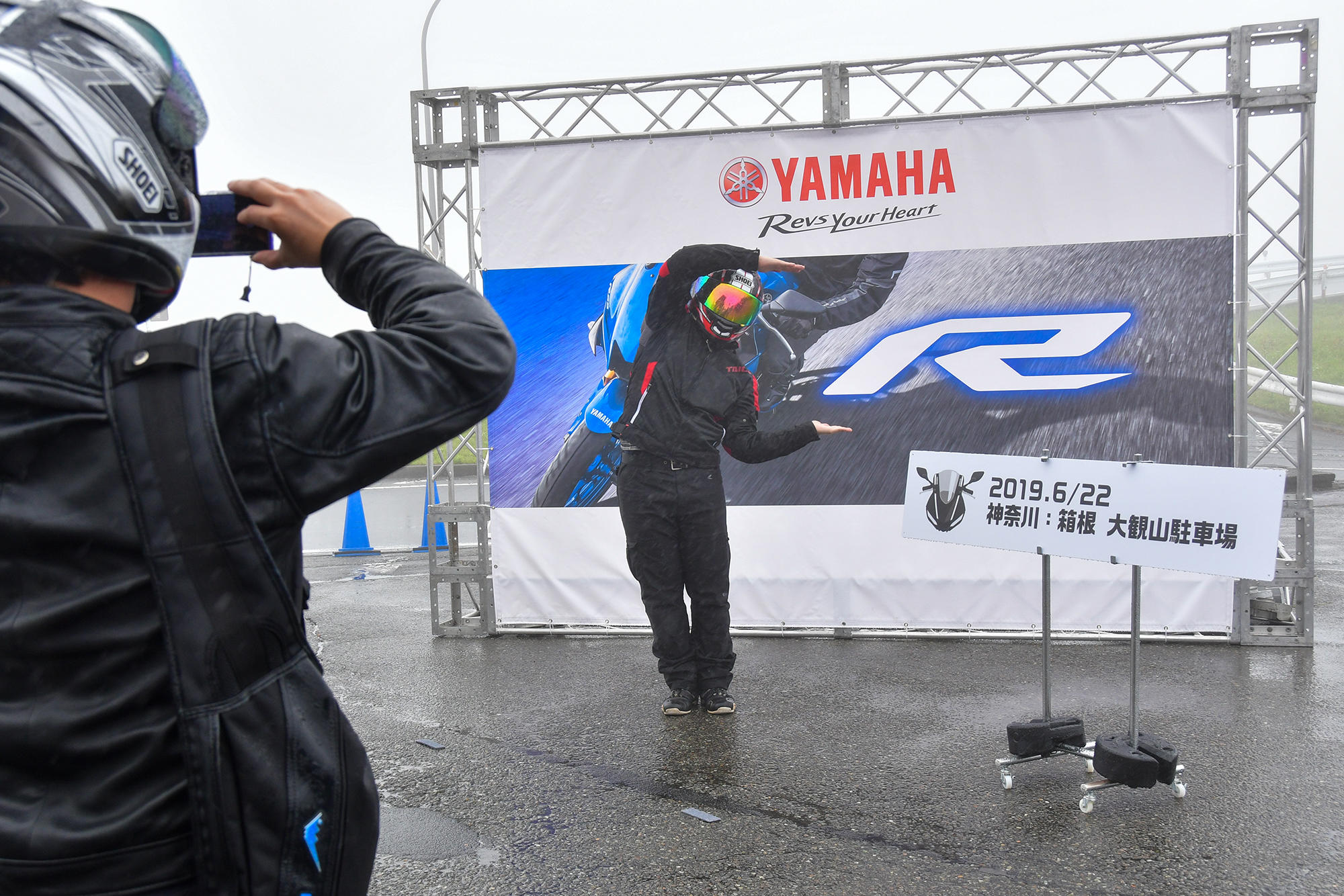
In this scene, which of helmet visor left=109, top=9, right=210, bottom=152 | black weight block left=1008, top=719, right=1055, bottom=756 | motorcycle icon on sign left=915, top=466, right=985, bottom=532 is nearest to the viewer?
helmet visor left=109, top=9, right=210, bottom=152

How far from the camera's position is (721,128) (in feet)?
22.5

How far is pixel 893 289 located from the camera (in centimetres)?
680

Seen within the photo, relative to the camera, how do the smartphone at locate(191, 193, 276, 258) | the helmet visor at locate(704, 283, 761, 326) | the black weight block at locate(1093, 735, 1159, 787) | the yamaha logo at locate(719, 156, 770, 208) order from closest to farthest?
the smartphone at locate(191, 193, 276, 258) → the black weight block at locate(1093, 735, 1159, 787) → the helmet visor at locate(704, 283, 761, 326) → the yamaha logo at locate(719, 156, 770, 208)

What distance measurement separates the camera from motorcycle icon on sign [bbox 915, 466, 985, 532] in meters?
4.64

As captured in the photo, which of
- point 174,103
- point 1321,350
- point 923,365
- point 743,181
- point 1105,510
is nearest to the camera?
point 174,103

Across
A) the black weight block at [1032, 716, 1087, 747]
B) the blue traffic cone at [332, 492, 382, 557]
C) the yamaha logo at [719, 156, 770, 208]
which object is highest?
the yamaha logo at [719, 156, 770, 208]

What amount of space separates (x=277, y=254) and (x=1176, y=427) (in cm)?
626

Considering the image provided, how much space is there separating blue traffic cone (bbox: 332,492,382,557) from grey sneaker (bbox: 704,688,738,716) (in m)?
7.75

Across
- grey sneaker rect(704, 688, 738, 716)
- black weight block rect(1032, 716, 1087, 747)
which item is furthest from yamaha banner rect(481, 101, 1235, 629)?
black weight block rect(1032, 716, 1087, 747)

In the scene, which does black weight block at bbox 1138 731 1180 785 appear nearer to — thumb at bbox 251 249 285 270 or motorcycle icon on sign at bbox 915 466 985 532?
motorcycle icon on sign at bbox 915 466 985 532

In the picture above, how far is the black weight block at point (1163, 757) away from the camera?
13.2 feet

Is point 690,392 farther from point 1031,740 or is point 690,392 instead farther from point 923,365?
point 1031,740

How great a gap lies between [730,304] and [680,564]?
57.8 inches

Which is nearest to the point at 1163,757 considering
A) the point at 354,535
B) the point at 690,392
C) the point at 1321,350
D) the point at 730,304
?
the point at 690,392
